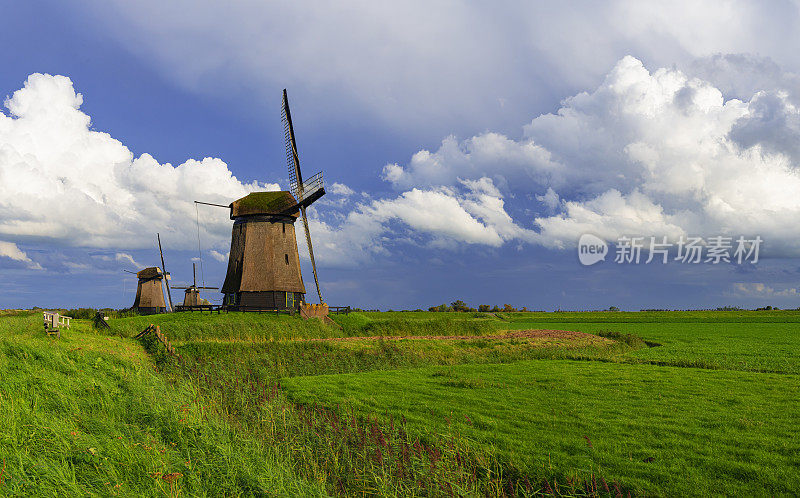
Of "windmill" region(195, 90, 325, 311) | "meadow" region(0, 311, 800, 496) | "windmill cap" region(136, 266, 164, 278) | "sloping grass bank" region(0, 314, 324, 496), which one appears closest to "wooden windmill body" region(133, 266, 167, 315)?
"windmill cap" region(136, 266, 164, 278)

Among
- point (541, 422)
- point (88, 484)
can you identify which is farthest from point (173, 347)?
point (541, 422)

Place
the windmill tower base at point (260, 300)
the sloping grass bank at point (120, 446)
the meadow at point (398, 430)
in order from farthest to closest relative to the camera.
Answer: the windmill tower base at point (260, 300), the meadow at point (398, 430), the sloping grass bank at point (120, 446)

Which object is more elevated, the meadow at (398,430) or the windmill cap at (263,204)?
the windmill cap at (263,204)

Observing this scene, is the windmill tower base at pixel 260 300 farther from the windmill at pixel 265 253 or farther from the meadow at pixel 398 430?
the meadow at pixel 398 430

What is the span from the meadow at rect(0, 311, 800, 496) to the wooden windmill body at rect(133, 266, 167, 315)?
52709 mm

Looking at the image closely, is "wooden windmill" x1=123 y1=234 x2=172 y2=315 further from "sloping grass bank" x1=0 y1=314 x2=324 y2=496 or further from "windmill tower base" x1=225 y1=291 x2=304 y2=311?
"sloping grass bank" x1=0 y1=314 x2=324 y2=496

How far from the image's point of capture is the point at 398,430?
1010cm

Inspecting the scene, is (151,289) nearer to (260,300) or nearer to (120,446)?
(260,300)

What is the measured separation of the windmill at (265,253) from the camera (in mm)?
43500

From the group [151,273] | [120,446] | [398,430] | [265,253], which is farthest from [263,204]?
[120,446]

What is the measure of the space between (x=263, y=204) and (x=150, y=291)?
33099mm

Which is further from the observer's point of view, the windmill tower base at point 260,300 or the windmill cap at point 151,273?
the windmill cap at point 151,273

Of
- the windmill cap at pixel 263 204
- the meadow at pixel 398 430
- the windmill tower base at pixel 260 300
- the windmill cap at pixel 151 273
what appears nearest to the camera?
the meadow at pixel 398 430

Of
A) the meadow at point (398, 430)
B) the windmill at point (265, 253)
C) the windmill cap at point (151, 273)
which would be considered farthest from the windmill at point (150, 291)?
the meadow at point (398, 430)
